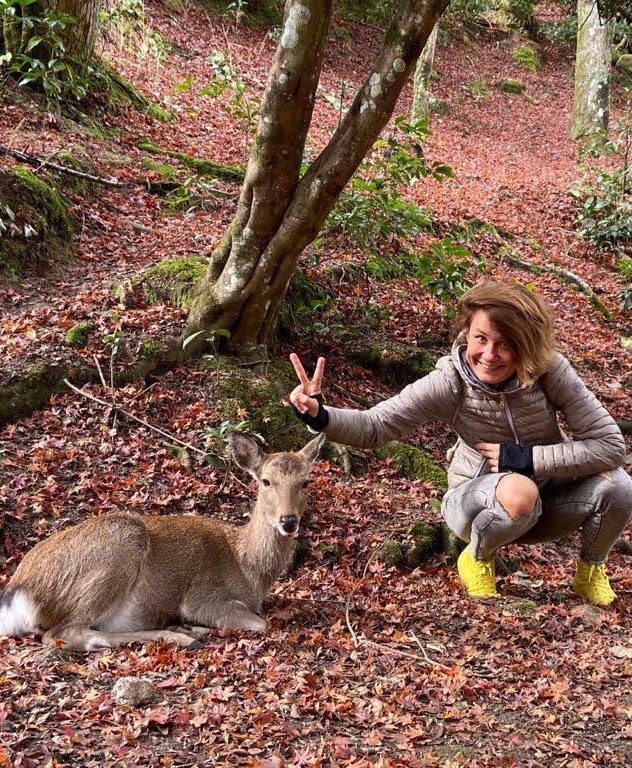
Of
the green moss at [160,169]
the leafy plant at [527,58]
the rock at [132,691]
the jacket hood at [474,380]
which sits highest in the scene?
the leafy plant at [527,58]

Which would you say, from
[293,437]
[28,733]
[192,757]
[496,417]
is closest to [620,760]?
[192,757]

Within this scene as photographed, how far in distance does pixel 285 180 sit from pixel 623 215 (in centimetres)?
1142

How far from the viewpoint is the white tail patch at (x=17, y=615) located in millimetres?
4652

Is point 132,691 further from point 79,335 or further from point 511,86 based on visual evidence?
point 511,86

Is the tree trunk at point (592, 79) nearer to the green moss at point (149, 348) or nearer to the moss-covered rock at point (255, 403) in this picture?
the moss-covered rock at point (255, 403)

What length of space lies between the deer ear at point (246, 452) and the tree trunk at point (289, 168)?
2336mm

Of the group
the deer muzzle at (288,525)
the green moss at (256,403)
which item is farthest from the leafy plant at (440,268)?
the deer muzzle at (288,525)

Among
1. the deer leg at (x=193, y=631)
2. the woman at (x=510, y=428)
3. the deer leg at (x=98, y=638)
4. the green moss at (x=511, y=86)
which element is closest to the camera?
the deer leg at (x=98, y=638)

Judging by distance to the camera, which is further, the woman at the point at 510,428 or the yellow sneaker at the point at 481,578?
the yellow sneaker at the point at 481,578

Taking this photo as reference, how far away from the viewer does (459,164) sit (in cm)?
1978

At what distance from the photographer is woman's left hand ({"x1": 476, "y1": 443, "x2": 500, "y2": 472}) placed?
5.18 m

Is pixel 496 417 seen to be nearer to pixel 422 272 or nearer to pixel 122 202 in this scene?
pixel 422 272

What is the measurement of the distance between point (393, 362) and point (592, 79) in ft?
58.0

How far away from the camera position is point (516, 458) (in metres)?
5.10
